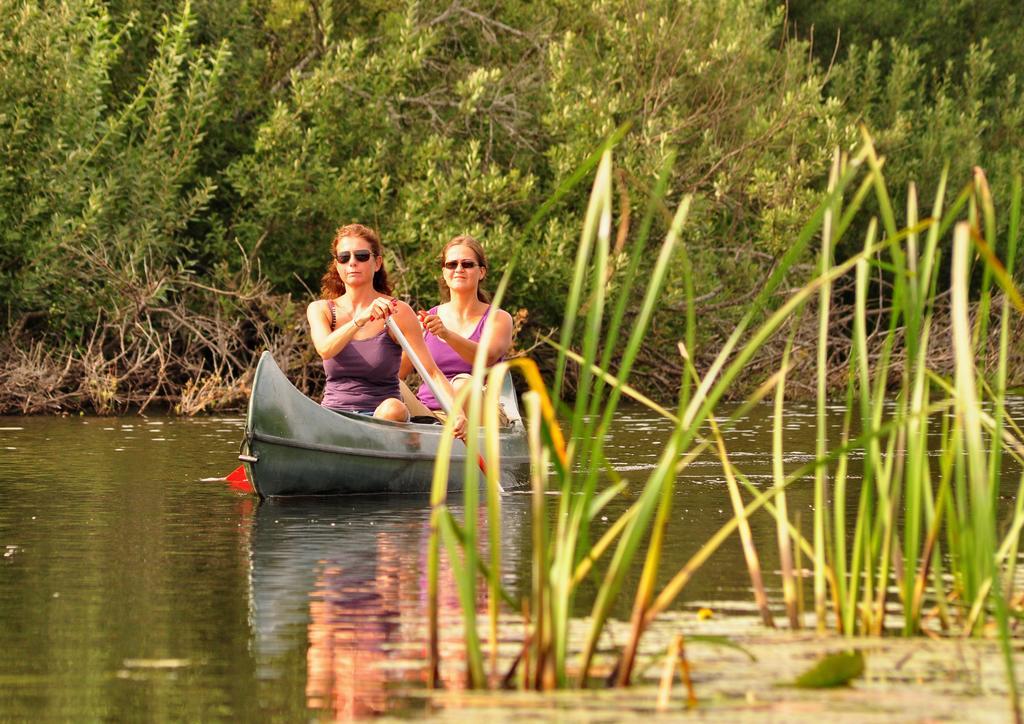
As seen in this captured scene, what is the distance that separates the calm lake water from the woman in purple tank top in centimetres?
73

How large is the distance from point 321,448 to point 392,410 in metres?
0.43

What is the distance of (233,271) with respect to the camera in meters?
17.8

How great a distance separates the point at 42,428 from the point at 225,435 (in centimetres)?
148

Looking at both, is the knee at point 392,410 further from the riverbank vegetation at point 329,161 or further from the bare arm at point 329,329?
the riverbank vegetation at point 329,161

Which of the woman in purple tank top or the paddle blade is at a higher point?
the woman in purple tank top

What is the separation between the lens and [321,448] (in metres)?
8.80

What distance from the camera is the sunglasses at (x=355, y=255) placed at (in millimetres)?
8844

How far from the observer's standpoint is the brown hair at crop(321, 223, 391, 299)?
8852mm

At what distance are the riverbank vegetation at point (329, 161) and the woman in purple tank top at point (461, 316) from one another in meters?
6.45

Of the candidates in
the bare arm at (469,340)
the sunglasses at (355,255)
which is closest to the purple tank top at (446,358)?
the bare arm at (469,340)

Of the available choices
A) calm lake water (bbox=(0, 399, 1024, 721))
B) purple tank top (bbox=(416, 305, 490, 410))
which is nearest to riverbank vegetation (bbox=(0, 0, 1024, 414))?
calm lake water (bbox=(0, 399, 1024, 721))

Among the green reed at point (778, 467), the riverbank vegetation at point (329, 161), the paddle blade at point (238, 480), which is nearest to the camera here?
the green reed at point (778, 467)

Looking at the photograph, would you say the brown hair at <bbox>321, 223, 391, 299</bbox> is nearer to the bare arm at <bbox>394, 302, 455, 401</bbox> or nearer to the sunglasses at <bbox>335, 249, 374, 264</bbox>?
the sunglasses at <bbox>335, 249, 374, 264</bbox>

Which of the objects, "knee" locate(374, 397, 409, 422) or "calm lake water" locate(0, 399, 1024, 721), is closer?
"calm lake water" locate(0, 399, 1024, 721)
